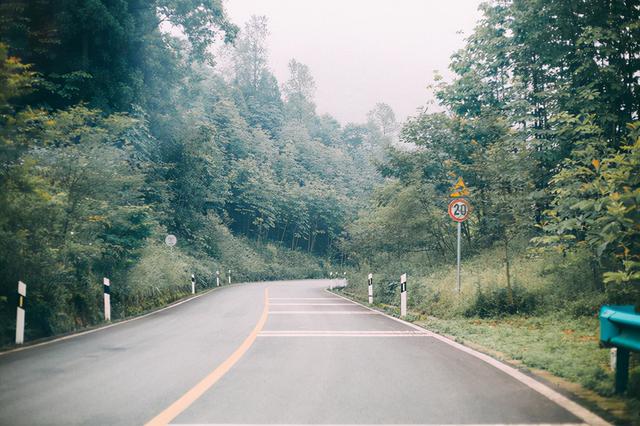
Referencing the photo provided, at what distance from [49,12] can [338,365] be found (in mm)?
19397

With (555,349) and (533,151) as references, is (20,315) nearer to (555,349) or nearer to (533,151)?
(555,349)

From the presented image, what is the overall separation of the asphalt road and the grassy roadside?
1.04 feet

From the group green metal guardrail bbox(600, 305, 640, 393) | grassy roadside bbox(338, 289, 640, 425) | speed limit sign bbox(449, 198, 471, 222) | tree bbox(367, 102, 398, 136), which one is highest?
tree bbox(367, 102, 398, 136)

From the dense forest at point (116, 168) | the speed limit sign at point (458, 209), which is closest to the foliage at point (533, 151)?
the speed limit sign at point (458, 209)

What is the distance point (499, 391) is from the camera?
16.1 feet

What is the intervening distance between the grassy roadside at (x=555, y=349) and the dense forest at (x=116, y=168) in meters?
8.14

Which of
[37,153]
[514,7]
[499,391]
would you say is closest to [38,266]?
[37,153]

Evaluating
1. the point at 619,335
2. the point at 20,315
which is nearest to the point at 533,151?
the point at 619,335

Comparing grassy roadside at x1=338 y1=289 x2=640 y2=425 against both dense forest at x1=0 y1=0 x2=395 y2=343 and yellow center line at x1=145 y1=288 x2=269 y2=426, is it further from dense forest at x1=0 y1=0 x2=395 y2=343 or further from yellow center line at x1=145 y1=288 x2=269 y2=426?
dense forest at x1=0 y1=0 x2=395 y2=343

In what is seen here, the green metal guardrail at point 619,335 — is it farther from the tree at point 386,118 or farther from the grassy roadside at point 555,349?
the tree at point 386,118

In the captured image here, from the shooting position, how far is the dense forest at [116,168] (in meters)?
9.29

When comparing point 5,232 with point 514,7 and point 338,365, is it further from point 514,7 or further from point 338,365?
point 514,7

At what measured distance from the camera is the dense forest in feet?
30.5

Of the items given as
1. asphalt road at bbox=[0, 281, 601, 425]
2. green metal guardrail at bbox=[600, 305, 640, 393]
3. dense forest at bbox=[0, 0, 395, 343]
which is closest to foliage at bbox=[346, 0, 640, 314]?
green metal guardrail at bbox=[600, 305, 640, 393]
